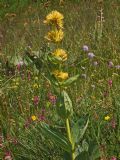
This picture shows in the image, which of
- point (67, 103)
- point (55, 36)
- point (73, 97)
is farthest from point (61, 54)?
point (73, 97)

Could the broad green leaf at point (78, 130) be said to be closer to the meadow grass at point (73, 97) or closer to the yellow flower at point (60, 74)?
the meadow grass at point (73, 97)

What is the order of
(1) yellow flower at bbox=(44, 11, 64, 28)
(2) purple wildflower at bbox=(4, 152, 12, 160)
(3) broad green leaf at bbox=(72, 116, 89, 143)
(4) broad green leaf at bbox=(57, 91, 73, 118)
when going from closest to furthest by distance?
(1) yellow flower at bbox=(44, 11, 64, 28), (4) broad green leaf at bbox=(57, 91, 73, 118), (3) broad green leaf at bbox=(72, 116, 89, 143), (2) purple wildflower at bbox=(4, 152, 12, 160)

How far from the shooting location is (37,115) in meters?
3.00

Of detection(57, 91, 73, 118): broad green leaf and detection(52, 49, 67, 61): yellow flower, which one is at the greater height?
detection(52, 49, 67, 61): yellow flower

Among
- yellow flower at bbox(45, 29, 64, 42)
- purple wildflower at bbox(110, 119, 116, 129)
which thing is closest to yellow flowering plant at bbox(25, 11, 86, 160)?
yellow flower at bbox(45, 29, 64, 42)

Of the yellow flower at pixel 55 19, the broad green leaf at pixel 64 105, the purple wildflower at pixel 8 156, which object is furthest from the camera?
the purple wildflower at pixel 8 156

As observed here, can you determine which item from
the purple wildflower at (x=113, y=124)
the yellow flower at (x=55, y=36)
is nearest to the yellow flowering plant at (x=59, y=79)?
the yellow flower at (x=55, y=36)

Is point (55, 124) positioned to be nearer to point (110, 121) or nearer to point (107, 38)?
point (110, 121)

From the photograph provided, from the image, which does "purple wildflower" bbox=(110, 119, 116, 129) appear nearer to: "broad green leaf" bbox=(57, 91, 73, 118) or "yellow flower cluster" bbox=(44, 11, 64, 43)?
"broad green leaf" bbox=(57, 91, 73, 118)

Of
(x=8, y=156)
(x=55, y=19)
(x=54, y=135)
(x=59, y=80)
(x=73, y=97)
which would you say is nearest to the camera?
(x=55, y=19)

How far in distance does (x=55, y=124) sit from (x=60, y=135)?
462 mm

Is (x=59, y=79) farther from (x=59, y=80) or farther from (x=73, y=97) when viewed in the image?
(x=73, y=97)

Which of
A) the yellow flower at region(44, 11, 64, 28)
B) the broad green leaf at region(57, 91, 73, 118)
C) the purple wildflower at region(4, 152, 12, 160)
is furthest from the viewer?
the purple wildflower at region(4, 152, 12, 160)

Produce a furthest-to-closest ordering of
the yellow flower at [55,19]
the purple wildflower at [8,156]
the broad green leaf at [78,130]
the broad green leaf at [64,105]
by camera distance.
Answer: the purple wildflower at [8,156]
the broad green leaf at [78,130]
the broad green leaf at [64,105]
the yellow flower at [55,19]
